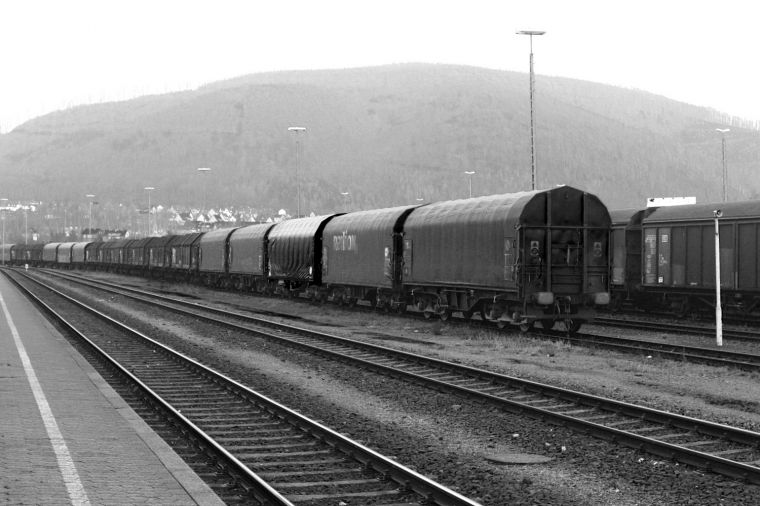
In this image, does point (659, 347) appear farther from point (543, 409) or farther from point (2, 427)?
point (2, 427)

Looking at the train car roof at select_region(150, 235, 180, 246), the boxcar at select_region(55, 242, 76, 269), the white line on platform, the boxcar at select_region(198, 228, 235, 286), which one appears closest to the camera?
the white line on platform

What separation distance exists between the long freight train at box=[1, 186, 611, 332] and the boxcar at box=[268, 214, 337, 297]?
0.18 ft

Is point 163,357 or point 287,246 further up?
point 287,246

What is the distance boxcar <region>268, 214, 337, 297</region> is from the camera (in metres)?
39.4

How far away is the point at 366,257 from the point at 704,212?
38.6 ft

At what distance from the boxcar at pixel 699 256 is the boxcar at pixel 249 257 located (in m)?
21.5

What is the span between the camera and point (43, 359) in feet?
66.1

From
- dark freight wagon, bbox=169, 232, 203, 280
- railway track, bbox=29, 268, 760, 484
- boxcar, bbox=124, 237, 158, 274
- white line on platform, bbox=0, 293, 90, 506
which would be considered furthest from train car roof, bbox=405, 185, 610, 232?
boxcar, bbox=124, 237, 158, 274

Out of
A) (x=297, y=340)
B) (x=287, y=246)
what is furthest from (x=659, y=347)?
(x=287, y=246)

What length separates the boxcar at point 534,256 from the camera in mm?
23828

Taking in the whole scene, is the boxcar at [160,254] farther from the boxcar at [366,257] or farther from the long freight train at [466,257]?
the boxcar at [366,257]

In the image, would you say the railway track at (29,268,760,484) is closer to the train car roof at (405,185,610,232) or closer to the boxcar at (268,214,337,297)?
the train car roof at (405,185,610,232)

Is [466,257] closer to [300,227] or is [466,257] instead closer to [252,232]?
[300,227]

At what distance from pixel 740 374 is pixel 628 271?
1508 centimetres
